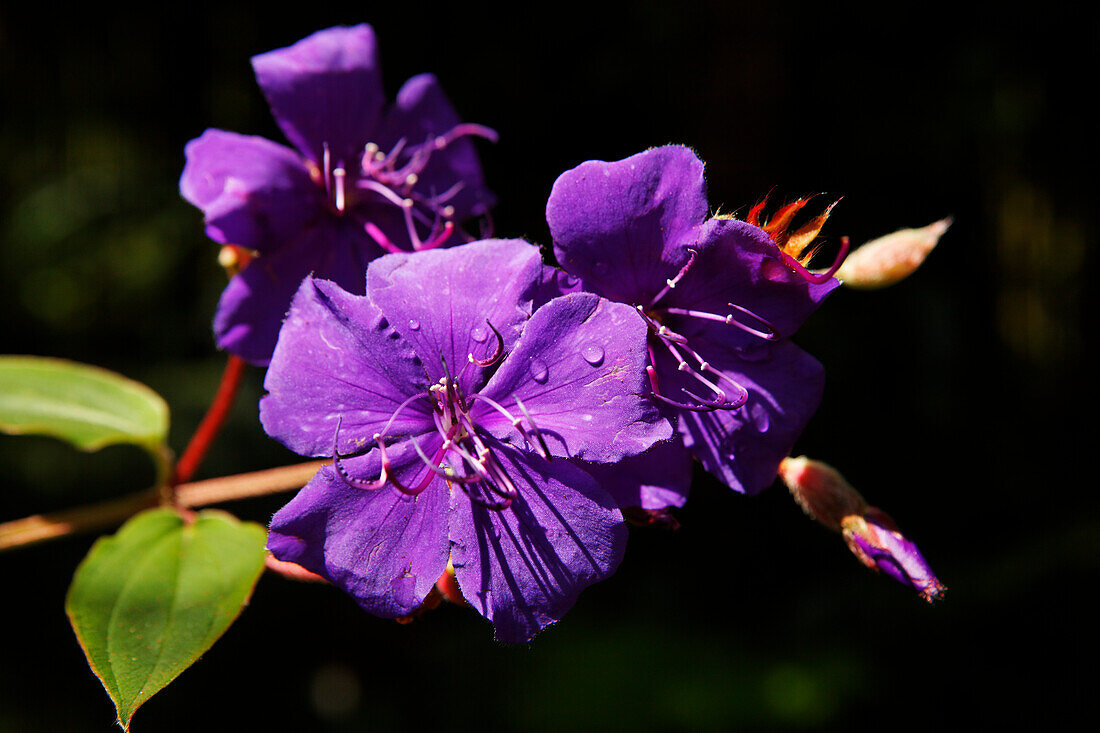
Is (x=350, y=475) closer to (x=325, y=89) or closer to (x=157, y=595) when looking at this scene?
(x=157, y=595)

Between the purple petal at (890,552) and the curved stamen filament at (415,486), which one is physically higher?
the curved stamen filament at (415,486)

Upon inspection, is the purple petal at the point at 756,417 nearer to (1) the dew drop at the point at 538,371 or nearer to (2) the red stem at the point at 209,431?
(1) the dew drop at the point at 538,371

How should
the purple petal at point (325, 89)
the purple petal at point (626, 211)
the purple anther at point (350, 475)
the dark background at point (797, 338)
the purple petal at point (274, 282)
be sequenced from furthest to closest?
the dark background at point (797, 338) < the purple petal at point (325, 89) < the purple petal at point (274, 282) < the purple petal at point (626, 211) < the purple anther at point (350, 475)

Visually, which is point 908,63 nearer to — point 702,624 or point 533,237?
point 533,237

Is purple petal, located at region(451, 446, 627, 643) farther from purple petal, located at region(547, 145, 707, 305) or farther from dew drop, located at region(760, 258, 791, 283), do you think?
dew drop, located at region(760, 258, 791, 283)

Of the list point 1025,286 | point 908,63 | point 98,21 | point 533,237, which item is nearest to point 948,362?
point 1025,286

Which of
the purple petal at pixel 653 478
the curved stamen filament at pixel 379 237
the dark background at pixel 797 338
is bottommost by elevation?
the dark background at pixel 797 338

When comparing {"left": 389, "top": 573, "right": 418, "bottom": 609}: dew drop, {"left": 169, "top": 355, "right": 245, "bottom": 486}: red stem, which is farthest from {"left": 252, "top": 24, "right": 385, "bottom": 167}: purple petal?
{"left": 389, "top": 573, "right": 418, "bottom": 609}: dew drop

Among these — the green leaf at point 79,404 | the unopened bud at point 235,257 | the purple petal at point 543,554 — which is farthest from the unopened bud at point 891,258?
the green leaf at point 79,404
